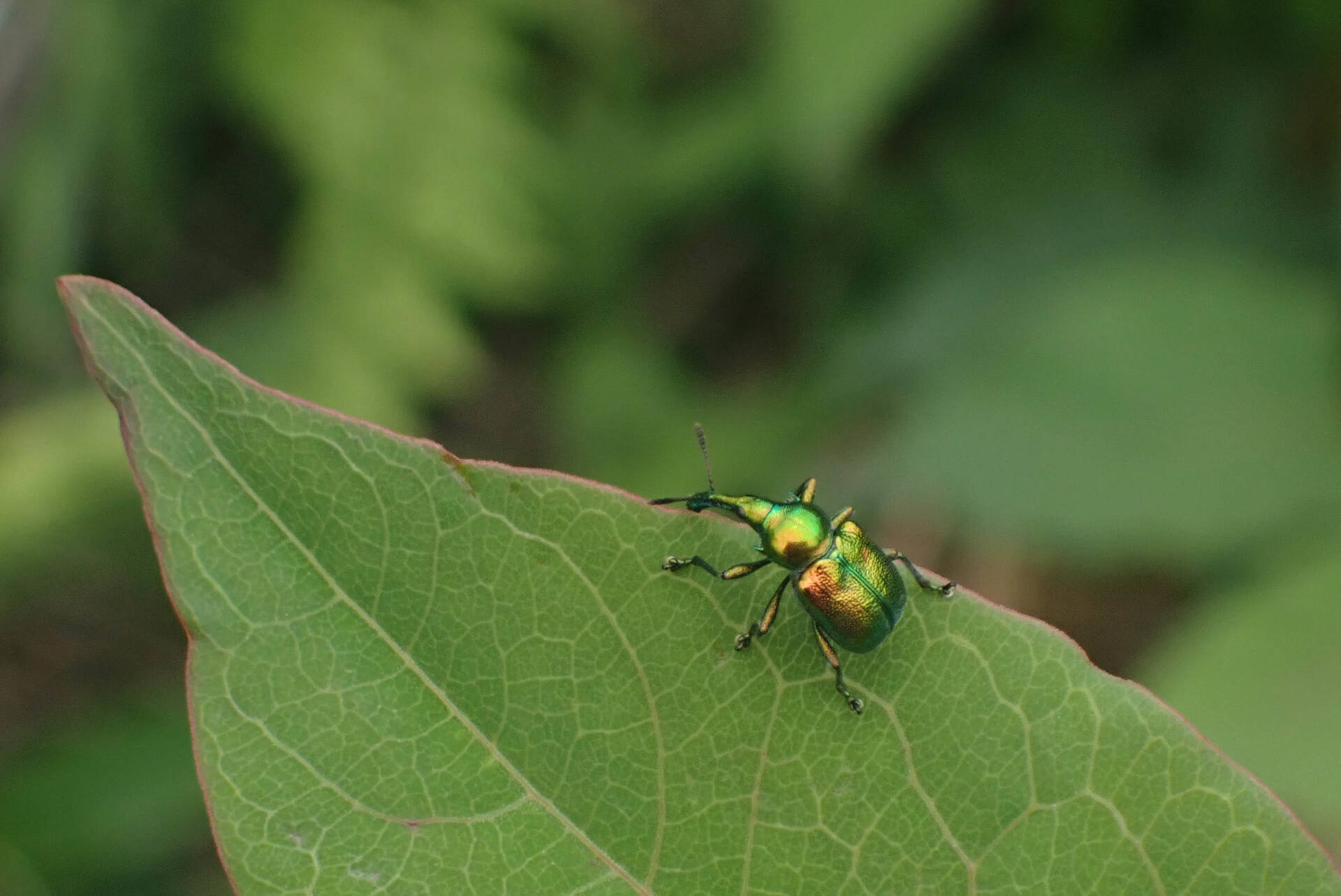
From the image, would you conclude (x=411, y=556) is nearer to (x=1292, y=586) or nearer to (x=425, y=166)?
(x=1292, y=586)

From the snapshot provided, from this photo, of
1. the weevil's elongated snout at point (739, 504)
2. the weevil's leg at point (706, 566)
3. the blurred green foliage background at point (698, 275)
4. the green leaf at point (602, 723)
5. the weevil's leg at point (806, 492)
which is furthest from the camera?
the blurred green foliage background at point (698, 275)

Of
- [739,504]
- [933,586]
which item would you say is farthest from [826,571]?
[933,586]

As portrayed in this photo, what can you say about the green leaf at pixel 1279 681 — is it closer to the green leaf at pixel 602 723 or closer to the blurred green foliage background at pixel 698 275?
the blurred green foliage background at pixel 698 275

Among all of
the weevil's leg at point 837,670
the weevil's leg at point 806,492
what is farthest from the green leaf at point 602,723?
the weevil's leg at point 806,492

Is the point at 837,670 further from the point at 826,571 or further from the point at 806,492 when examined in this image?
the point at 806,492

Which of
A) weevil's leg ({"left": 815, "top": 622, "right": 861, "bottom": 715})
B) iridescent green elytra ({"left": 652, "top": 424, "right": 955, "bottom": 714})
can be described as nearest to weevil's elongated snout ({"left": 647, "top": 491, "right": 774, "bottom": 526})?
iridescent green elytra ({"left": 652, "top": 424, "right": 955, "bottom": 714})

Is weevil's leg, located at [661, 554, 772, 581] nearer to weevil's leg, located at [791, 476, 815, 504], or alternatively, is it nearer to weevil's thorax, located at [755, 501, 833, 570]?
weevil's thorax, located at [755, 501, 833, 570]

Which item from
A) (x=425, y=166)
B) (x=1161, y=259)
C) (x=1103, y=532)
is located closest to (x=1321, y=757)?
(x=1103, y=532)
